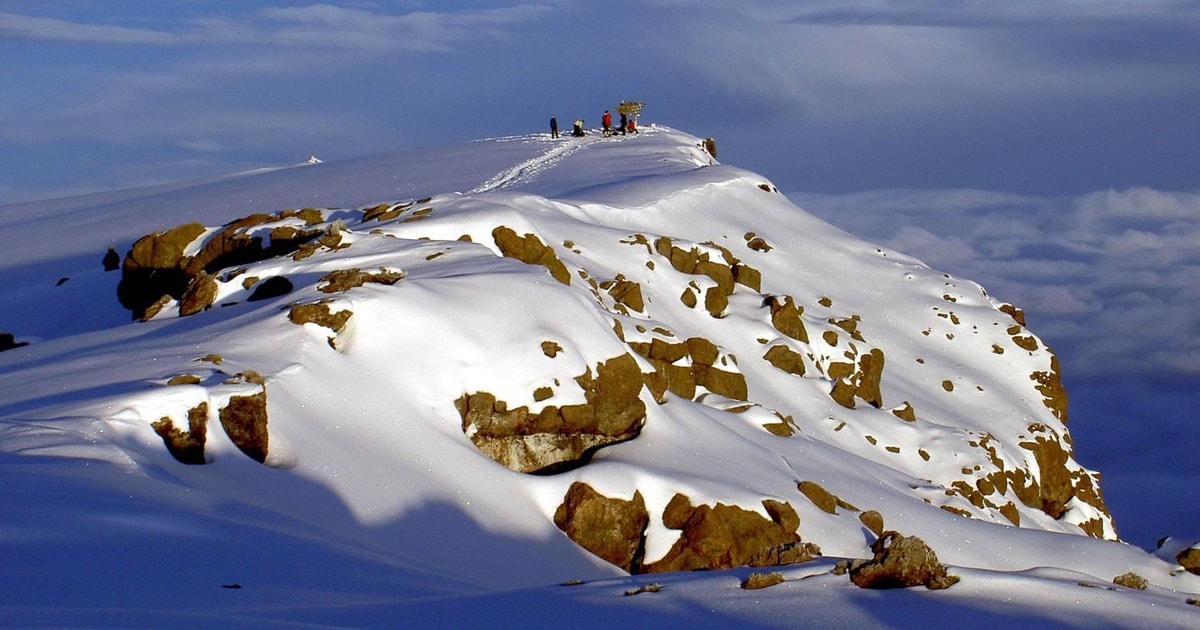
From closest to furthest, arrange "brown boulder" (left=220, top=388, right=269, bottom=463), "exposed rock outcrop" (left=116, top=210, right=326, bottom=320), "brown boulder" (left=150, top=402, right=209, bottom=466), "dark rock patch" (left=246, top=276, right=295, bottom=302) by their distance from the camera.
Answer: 1. "brown boulder" (left=150, top=402, right=209, bottom=466)
2. "brown boulder" (left=220, top=388, right=269, bottom=463)
3. "dark rock patch" (left=246, top=276, right=295, bottom=302)
4. "exposed rock outcrop" (left=116, top=210, right=326, bottom=320)

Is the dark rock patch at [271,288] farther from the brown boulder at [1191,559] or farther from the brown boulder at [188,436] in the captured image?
the brown boulder at [1191,559]

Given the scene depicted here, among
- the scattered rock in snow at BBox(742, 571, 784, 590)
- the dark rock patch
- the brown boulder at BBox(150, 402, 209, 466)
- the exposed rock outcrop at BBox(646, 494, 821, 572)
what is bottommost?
the exposed rock outcrop at BBox(646, 494, 821, 572)

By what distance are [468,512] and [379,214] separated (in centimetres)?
1675

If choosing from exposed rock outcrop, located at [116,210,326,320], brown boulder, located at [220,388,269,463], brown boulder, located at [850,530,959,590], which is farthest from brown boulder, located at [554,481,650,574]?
exposed rock outcrop, located at [116,210,326,320]

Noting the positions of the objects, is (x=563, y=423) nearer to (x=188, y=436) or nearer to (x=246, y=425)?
(x=246, y=425)

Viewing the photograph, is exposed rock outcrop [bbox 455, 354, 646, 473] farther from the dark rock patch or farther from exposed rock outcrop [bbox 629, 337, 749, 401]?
the dark rock patch

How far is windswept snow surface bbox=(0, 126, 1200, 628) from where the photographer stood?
11547 mm

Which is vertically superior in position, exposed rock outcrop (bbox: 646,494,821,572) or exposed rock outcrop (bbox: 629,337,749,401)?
exposed rock outcrop (bbox: 629,337,749,401)

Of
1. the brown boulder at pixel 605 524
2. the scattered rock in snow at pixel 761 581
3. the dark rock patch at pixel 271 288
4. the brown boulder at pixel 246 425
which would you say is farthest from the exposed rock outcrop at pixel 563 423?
the scattered rock in snow at pixel 761 581

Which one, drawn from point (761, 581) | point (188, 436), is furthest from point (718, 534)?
point (188, 436)

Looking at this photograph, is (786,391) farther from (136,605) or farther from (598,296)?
(136,605)

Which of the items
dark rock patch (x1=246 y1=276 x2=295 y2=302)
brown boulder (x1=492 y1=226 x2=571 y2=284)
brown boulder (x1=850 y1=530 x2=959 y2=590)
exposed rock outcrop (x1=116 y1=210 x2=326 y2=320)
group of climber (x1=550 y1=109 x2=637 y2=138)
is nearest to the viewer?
brown boulder (x1=850 y1=530 x2=959 y2=590)

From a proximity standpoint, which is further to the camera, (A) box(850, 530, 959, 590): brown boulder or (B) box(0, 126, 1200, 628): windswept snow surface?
(A) box(850, 530, 959, 590): brown boulder

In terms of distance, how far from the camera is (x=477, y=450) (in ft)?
69.9
